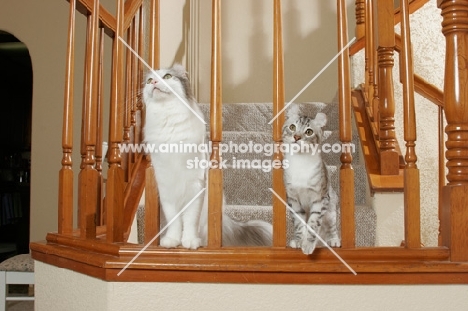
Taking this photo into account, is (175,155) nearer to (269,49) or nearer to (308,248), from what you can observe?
(308,248)

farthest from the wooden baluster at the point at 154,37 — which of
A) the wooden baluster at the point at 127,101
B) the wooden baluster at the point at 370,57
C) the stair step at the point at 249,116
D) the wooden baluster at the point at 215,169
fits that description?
the stair step at the point at 249,116

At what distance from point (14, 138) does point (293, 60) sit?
3999 millimetres

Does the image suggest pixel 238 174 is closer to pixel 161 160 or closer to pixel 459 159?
Answer: pixel 161 160

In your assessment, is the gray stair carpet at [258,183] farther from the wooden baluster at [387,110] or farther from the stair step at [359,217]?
the wooden baluster at [387,110]

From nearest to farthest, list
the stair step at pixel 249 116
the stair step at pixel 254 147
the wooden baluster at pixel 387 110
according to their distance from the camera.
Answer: the wooden baluster at pixel 387 110 → the stair step at pixel 254 147 → the stair step at pixel 249 116

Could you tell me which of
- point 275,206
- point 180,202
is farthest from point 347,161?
point 180,202

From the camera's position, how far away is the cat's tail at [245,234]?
1385mm

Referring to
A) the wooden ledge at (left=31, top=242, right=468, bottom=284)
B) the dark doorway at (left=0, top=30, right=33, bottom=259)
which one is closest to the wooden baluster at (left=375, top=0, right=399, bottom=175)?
the wooden ledge at (left=31, top=242, right=468, bottom=284)

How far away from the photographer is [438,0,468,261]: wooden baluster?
1101mm

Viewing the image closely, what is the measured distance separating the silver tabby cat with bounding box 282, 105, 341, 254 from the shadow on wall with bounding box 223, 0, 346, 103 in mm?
2404

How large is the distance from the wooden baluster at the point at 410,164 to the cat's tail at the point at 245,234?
450mm

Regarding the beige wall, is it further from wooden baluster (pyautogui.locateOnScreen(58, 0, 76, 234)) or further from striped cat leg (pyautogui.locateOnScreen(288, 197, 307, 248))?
striped cat leg (pyautogui.locateOnScreen(288, 197, 307, 248))

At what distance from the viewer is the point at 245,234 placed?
1402 mm

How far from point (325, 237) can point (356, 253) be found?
172mm
